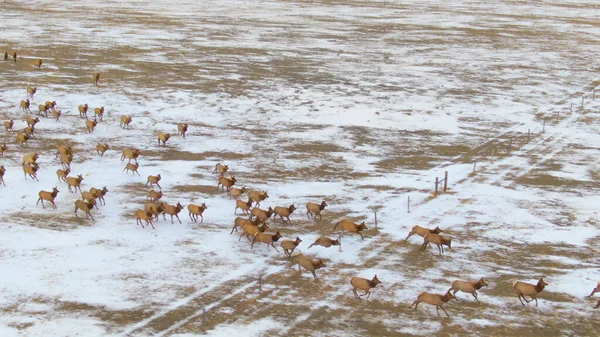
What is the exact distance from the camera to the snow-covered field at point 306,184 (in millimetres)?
13211

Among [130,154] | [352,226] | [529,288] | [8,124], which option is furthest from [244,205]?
[8,124]

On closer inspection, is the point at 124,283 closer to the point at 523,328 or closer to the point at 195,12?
the point at 523,328

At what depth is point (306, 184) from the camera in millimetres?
21031

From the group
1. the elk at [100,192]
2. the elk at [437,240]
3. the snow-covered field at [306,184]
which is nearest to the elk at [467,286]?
the snow-covered field at [306,184]

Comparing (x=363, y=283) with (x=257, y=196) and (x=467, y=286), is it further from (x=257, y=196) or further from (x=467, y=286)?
(x=257, y=196)

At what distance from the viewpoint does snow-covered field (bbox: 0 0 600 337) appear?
1321 centimetres

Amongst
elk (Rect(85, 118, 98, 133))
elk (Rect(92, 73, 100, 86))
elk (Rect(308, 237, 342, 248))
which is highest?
elk (Rect(92, 73, 100, 86))

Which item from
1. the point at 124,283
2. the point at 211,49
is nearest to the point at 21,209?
the point at 124,283

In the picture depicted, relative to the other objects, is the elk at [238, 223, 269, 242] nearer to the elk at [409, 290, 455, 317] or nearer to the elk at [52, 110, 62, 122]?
the elk at [409, 290, 455, 317]

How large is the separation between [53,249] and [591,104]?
27036mm

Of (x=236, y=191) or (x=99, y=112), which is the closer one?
(x=236, y=191)

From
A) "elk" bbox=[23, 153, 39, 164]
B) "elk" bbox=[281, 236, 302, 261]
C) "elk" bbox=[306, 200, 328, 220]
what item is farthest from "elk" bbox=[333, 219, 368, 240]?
"elk" bbox=[23, 153, 39, 164]

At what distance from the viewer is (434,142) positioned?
1038 inches

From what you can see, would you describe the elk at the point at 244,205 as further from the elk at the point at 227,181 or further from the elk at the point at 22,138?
the elk at the point at 22,138
